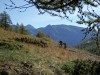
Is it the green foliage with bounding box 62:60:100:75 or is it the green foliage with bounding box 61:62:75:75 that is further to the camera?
the green foliage with bounding box 62:60:100:75

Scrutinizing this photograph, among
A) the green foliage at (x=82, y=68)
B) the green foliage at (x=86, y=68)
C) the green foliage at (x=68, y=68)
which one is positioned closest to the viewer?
the green foliage at (x=68, y=68)

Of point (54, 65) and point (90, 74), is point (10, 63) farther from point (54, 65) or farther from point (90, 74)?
point (90, 74)

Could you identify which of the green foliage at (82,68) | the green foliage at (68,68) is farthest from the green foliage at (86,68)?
the green foliage at (68,68)

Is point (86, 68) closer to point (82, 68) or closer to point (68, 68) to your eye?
point (82, 68)

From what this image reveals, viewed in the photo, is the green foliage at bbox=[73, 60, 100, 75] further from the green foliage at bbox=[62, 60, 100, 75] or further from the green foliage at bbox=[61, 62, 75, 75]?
the green foliage at bbox=[61, 62, 75, 75]

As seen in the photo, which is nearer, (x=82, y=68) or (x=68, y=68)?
(x=68, y=68)

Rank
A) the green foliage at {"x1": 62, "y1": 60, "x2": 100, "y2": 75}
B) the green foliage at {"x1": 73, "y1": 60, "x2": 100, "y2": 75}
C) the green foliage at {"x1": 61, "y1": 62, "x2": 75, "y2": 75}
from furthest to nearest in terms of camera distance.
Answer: the green foliage at {"x1": 73, "y1": 60, "x2": 100, "y2": 75} < the green foliage at {"x1": 62, "y1": 60, "x2": 100, "y2": 75} < the green foliage at {"x1": 61, "y1": 62, "x2": 75, "y2": 75}

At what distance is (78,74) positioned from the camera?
623 inches

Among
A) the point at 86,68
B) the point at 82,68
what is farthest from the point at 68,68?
the point at 86,68

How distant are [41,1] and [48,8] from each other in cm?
24

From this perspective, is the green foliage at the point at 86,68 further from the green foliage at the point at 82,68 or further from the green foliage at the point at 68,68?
the green foliage at the point at 68,68

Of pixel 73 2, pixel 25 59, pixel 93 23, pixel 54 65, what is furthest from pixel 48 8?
pixel 54 65

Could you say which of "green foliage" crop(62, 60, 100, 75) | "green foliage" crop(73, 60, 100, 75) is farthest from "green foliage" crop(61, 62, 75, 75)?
"green foliage" crop(73, 60, 100, 75)

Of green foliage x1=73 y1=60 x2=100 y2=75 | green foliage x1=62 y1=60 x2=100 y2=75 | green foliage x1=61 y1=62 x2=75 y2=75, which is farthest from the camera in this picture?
green foliage x1=73 y1=60 x2=100 y2=75
